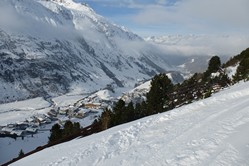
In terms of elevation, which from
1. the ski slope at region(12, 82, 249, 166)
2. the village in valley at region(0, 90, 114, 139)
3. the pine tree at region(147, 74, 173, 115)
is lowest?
the ski slope at region(12, 82, 249, 166)

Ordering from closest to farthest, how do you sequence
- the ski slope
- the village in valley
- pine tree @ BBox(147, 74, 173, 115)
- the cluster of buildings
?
the ski slope, pine tree @ BBox(147, 74, 173, 115), the cluster of buildings, the village in valley

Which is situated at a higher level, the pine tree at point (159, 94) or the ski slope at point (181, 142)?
the pine tree at point (159, 94)

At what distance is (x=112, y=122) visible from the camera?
44.3 meters

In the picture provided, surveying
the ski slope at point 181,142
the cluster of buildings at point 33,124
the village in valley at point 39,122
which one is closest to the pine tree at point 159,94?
the ski slope at point 181,142

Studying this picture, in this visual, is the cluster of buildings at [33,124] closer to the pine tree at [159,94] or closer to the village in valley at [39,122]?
the village in valley at [39,122]

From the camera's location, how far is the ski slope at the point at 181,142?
15.4m

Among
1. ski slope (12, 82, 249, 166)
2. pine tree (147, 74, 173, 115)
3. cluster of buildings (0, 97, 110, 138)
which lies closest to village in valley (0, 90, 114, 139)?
cluster of buildings (0, 97, 110, 138)

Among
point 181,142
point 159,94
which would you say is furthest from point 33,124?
point 181,142

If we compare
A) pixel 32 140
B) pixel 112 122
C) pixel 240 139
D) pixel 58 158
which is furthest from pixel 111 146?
pixel 32 140

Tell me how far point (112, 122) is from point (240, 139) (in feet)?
95.8

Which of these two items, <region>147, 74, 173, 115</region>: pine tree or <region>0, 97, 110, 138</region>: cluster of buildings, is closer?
<region>147, 74, 173, 115</region>: pine tree

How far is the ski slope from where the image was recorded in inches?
606

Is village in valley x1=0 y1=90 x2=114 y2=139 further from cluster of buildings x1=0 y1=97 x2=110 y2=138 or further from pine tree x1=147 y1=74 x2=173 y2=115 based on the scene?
pine tree x1=147 y1=74 x2=173 y2=115

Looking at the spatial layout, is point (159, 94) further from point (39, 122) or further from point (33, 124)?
point (39, 122)
